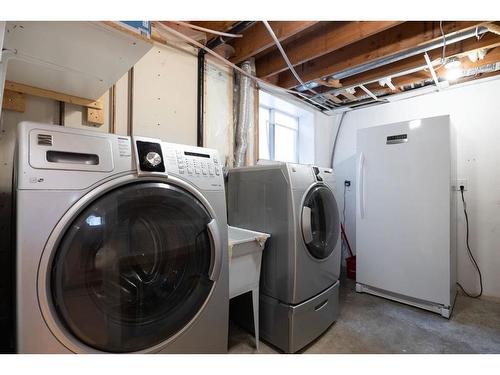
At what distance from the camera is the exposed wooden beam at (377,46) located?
5.49ft

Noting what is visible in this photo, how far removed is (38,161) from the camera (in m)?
0.74

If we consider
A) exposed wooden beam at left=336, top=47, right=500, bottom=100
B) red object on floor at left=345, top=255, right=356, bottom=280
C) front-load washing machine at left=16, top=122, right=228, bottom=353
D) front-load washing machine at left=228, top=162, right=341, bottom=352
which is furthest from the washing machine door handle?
exposed wooden beam at left=336, top=47, right=500, bottom=100

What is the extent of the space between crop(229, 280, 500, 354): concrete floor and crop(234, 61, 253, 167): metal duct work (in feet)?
4.65

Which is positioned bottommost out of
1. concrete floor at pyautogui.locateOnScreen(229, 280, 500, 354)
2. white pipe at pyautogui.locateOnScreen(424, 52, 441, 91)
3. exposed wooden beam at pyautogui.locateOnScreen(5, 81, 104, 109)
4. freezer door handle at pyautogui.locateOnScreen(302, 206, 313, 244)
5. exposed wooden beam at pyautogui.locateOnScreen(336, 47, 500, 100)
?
concrete floor at pyautogui.locateOnScreen(229, 280, 500, 354)

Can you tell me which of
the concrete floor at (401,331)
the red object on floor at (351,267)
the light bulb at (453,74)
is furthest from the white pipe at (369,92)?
the concrete floor at (401,331)

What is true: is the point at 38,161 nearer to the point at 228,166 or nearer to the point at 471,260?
the point at 228,166

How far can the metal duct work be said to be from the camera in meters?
2.11

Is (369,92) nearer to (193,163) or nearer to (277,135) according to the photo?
(277,135)

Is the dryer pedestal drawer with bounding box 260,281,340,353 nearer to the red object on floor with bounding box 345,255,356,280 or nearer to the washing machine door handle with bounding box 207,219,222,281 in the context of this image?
the washing machine door handle with bounding box 207,219,222,281

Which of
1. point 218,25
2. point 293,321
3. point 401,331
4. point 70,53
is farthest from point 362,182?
point 70,53

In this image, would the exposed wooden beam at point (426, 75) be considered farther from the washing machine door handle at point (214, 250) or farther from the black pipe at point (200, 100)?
the washing machine door handle at point (214, 250)
